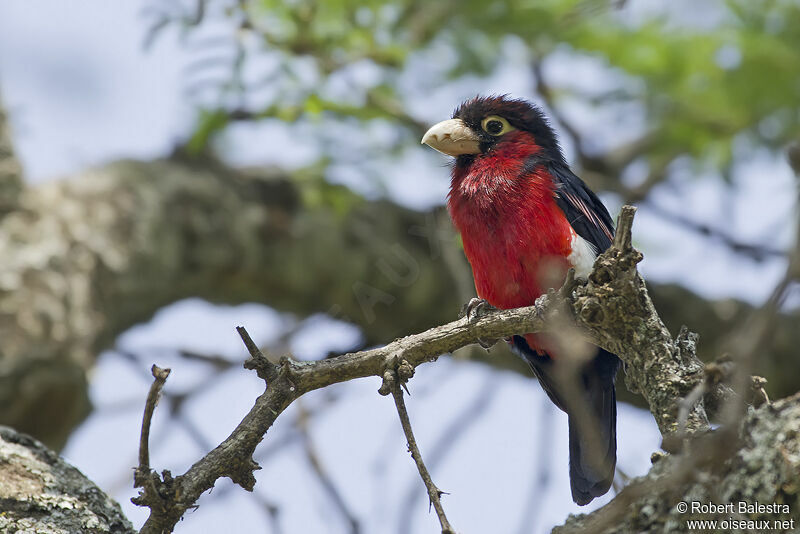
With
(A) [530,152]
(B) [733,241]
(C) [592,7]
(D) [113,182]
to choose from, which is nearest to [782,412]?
(A) [530,152]

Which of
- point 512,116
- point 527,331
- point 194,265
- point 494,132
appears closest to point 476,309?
point 527,331

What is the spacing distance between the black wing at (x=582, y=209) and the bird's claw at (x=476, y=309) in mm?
674

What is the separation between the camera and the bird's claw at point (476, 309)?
294 cm

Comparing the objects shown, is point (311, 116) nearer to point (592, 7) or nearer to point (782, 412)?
point (592, 7)

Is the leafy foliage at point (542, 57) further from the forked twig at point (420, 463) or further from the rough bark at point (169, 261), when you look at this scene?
the forked twig at point (420, 463)

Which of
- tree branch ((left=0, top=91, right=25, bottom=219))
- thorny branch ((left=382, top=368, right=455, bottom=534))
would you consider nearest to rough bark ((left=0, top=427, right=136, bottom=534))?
thorny branch ((left=382, top=368, right=455, bottom=534))

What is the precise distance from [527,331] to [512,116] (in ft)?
6.45

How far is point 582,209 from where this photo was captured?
3949mm

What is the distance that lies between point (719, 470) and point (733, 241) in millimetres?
4462

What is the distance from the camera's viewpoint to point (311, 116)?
539 cm

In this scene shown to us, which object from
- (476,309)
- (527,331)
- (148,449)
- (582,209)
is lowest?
(148,449)

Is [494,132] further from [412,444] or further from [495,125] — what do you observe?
[412,444]

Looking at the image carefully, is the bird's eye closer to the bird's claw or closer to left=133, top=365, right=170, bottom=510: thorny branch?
the bird's claw

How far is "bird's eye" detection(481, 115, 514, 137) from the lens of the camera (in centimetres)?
452
